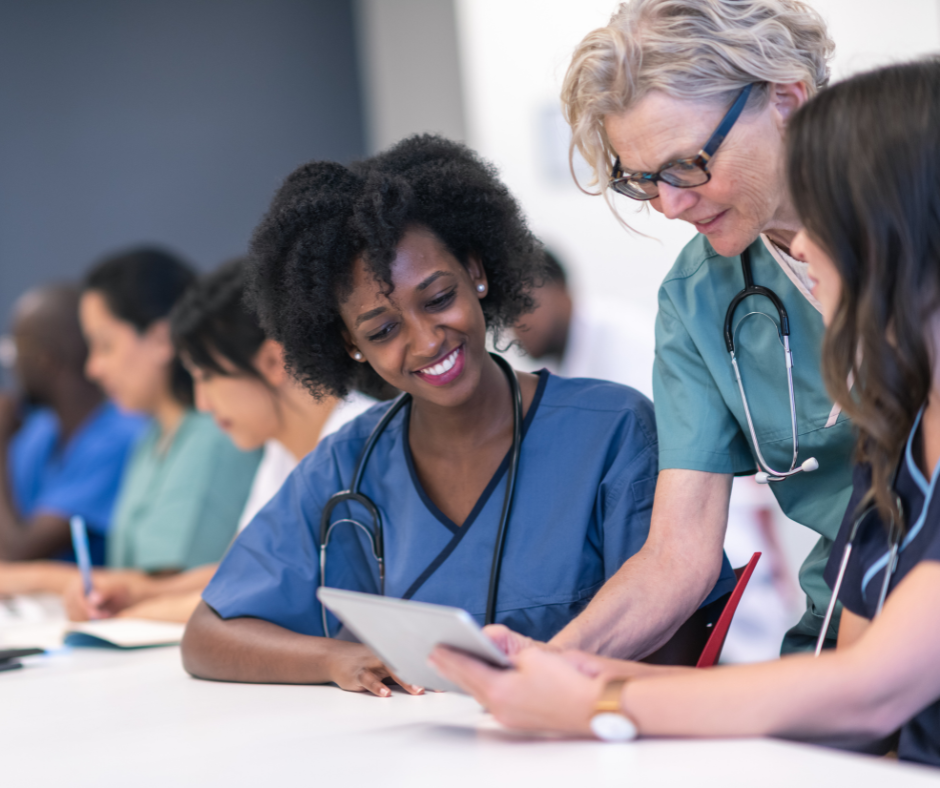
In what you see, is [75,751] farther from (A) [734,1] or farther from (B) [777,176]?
(A) [734,1]

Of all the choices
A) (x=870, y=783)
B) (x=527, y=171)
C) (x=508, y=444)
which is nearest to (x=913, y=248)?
(x=870, y=783)

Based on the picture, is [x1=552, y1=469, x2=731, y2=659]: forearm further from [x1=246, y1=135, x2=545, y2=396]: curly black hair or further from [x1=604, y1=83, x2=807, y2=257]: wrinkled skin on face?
[x1=246, y1=135, x2=545, y2=396]: curly black hair

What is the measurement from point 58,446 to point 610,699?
120 inches

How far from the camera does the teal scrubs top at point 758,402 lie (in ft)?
4.37

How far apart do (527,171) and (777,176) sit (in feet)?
8.85

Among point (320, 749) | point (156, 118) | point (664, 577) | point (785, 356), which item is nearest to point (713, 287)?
point (785, 356)

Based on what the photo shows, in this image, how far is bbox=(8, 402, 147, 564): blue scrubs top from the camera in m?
3.27

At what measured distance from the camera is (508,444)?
A: 1.54 meters

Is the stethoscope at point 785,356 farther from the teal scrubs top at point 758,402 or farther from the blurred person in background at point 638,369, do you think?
the blurred person in background at point 638,369

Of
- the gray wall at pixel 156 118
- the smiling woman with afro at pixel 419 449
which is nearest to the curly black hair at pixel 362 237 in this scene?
the smiling woman with afro at pixel 419 449

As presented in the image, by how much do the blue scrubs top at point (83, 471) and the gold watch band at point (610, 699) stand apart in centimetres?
268

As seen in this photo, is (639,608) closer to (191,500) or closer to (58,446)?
(191,500)

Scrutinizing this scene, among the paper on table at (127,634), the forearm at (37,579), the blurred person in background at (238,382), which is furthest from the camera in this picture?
the forearm at (37,579)

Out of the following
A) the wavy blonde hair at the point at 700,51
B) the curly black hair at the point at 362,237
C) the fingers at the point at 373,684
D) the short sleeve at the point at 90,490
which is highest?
the wavy blonde hair at the point at 700,51
